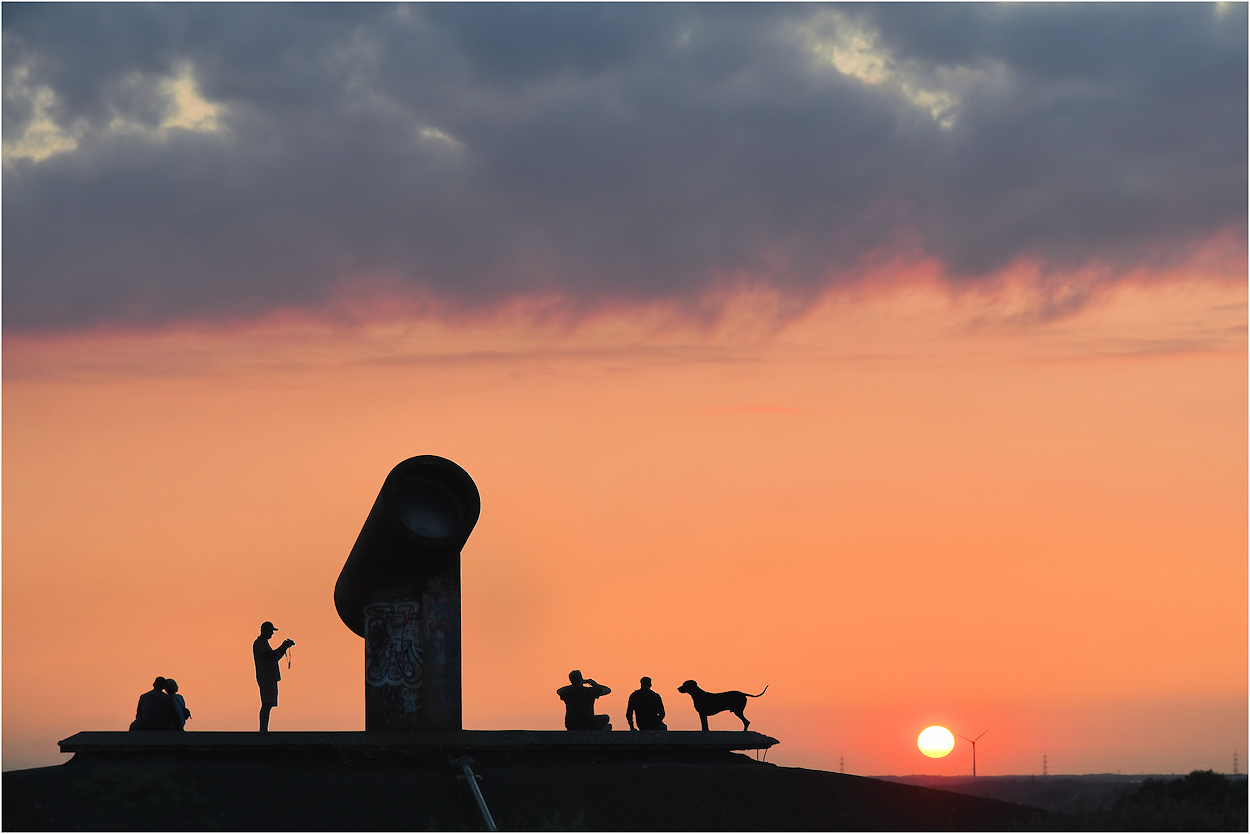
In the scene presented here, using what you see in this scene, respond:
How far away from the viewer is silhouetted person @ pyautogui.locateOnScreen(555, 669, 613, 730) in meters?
21.3

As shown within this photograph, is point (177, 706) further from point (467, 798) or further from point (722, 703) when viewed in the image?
point (722, 703)

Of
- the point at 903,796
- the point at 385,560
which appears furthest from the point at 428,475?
the point at 903,796

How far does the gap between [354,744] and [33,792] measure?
4.21 m

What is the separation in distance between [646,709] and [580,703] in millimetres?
998

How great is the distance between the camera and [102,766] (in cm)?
1819

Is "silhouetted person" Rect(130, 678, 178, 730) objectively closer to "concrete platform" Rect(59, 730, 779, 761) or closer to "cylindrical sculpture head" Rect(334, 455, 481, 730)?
"concrete platform" Rect(59, 730, 779, 761)

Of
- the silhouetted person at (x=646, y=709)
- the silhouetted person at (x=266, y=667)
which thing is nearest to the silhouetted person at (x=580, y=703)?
the silhouetted person at (x=646, y=709)

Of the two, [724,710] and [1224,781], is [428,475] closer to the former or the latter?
[724,710]

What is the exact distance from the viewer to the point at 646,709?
21312 mm

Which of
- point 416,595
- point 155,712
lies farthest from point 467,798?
point 155,712

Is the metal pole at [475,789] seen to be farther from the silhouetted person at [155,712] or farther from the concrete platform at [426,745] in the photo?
the silhouetted person at [155,712]

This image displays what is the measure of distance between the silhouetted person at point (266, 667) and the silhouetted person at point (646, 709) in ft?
16.8

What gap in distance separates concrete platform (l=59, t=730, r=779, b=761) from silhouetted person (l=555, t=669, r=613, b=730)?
127 cm

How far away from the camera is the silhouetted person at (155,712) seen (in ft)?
64.5
